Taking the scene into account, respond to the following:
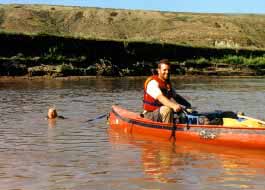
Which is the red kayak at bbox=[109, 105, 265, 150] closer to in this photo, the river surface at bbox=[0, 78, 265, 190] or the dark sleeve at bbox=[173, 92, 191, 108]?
the river surface at bbox=[0, 78, 265, 190]

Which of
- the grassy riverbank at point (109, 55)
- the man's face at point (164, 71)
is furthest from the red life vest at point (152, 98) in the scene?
the grassy riverbank at point (109, 55)

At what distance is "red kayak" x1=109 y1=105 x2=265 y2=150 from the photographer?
11219 millimetres

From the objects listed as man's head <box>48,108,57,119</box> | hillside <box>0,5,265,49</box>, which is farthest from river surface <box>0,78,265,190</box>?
hillside <box>0,5,265,49</box>

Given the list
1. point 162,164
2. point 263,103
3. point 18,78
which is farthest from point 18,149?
point 18,78

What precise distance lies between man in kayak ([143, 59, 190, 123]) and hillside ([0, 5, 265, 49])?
58.9 m

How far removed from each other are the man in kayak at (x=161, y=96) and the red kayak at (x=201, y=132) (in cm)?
Result: 19

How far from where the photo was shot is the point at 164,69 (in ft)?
40.8

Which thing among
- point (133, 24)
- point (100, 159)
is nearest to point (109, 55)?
point (100, 159)

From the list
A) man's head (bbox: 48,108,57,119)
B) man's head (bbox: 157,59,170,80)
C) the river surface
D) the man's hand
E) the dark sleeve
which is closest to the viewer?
the river surface

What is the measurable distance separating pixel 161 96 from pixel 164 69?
1.78 ft

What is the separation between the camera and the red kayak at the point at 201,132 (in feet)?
36.8

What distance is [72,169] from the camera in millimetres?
9805

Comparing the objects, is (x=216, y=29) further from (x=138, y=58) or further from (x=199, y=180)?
(x=199, y=180)

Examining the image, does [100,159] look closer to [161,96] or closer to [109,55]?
[161,96]
